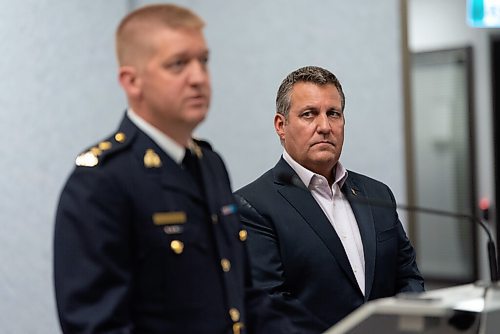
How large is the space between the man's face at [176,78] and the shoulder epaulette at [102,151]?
0.08 m

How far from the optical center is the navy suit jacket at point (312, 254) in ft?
5.84

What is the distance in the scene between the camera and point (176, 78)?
118cm

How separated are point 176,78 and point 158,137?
0.35 ft

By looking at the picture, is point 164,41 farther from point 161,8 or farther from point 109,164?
point 109,164

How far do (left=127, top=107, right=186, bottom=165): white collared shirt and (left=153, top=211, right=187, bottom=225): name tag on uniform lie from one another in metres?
0.09

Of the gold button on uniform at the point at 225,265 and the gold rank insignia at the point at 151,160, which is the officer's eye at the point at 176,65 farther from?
the gold button on uniform at the point at 225,265

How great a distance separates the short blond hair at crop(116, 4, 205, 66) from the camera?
1.20 m

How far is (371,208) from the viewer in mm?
1920

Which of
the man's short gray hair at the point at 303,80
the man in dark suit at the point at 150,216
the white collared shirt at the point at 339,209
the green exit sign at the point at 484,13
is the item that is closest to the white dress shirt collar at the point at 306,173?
the white collared shirt at the point at 339,209

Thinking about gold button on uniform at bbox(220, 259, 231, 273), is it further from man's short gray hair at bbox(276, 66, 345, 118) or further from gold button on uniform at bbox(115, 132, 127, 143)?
man's short gray hair at bbox(276, 66, 345, 118)

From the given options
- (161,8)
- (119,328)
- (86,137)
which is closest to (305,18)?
(86,137)

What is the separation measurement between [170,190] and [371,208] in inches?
30.9

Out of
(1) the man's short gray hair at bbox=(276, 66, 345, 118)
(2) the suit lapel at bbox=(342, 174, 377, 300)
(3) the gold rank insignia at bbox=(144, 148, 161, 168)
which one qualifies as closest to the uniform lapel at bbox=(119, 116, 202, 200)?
(3) the gold rank insignia at bbox=(144, 148, 161, 168)

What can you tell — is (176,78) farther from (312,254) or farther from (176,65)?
(312,254)
